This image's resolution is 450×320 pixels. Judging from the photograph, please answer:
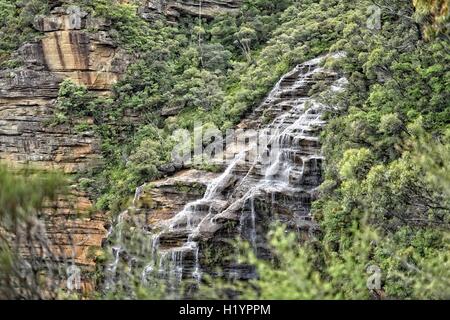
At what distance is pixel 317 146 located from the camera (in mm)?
18812

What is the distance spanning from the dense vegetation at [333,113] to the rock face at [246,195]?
1002mm

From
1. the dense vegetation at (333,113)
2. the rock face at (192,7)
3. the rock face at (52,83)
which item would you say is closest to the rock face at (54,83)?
the rock face at (52,83)

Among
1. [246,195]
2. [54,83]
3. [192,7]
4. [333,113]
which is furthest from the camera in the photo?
[192,7]

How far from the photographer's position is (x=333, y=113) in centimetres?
1905

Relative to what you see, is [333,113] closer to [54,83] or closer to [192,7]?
[54,83]

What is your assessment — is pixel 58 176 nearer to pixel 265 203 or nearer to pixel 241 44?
pixel 265 203

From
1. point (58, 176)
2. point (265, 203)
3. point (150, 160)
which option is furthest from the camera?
point (150, 160)

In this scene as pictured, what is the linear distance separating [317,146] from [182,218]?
5.38 metres

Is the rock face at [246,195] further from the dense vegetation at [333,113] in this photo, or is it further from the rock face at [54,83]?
the rock face at [54,83]

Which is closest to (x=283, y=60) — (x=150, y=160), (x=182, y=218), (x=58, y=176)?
(x=150, y=160)

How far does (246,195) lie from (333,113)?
3.90m

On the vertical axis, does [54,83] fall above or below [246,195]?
above

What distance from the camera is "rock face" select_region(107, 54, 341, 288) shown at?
18203mm

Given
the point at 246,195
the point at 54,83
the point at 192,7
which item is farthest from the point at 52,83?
the point at 246,195
